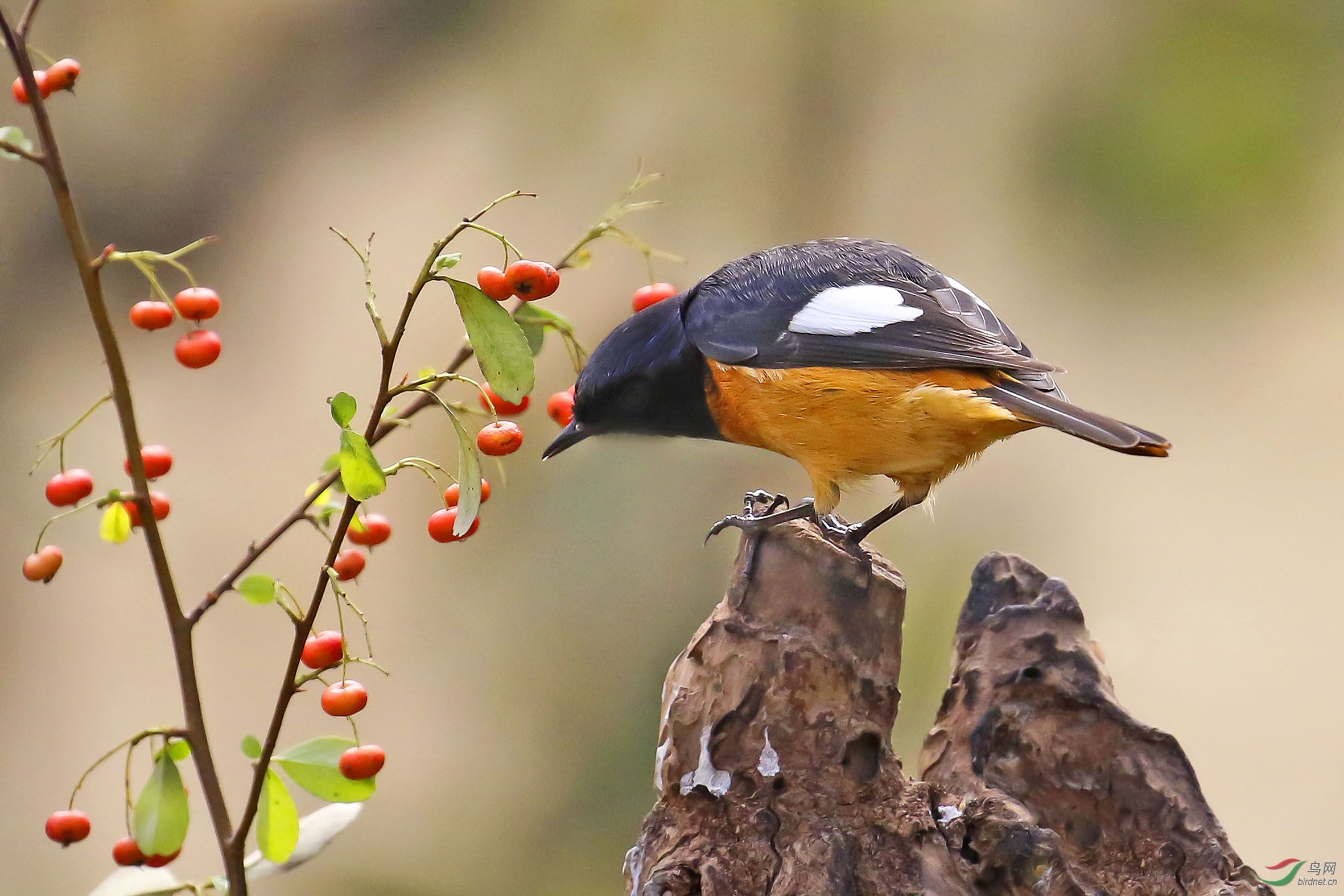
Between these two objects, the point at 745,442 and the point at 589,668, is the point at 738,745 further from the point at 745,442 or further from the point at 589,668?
the point at 589,668

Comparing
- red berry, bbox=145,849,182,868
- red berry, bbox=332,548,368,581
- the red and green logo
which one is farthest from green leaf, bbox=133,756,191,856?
the red and green logo

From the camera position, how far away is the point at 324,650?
105 cm

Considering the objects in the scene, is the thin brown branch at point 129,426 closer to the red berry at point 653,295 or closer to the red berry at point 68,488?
the red berry at point 68,488

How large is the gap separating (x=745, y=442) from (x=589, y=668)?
47.0 inches

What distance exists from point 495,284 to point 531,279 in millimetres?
53

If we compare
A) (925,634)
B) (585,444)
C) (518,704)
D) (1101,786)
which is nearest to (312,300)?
(585,444)

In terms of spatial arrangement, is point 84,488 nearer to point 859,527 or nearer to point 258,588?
point 258,588

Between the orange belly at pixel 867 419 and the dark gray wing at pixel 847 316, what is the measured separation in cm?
2

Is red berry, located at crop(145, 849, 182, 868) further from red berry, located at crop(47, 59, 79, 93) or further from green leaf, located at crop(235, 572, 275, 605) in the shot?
red berry, located at crop(47, 59, 79, 93)

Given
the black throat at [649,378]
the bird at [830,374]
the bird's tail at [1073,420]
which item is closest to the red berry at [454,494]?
the bird at [830,374]

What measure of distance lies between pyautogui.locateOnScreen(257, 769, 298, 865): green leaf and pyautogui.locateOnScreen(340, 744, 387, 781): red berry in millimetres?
58

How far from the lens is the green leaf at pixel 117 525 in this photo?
1.04 metres

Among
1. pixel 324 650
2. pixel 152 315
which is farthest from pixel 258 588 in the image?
pixel 152 315

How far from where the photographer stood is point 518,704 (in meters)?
2.63
